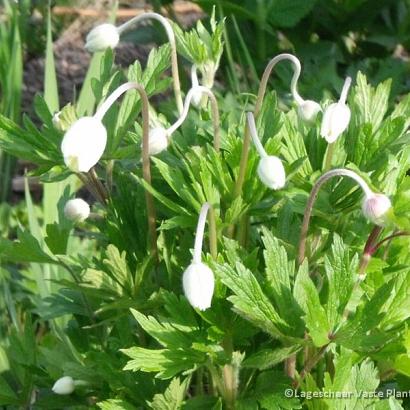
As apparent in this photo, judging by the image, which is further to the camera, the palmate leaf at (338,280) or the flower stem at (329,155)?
the flower stem at (329,155)

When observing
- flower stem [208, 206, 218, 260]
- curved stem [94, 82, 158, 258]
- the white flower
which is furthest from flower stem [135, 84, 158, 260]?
the white flower

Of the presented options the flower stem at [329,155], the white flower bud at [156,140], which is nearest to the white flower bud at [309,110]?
the flower stem at [329,155]

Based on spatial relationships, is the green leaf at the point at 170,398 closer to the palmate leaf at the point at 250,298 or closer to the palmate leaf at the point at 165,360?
the palmate leaf at the point at 165,360

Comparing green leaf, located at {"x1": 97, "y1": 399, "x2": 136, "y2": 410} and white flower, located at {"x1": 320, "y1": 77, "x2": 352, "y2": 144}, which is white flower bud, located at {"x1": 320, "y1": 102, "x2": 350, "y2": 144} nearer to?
white flower, located at {"x1": 320, "y1": 77, "x2": 352, "y2": 144}

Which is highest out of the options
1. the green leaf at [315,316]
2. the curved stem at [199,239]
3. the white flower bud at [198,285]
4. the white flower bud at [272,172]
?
the white flower bud at [272,172]

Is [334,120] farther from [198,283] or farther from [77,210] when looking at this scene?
[77,210]

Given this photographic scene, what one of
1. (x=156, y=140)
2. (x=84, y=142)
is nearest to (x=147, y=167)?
Answer: (x=156, y=140)

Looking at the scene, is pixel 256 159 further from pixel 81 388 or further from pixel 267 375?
pixel 81 388
